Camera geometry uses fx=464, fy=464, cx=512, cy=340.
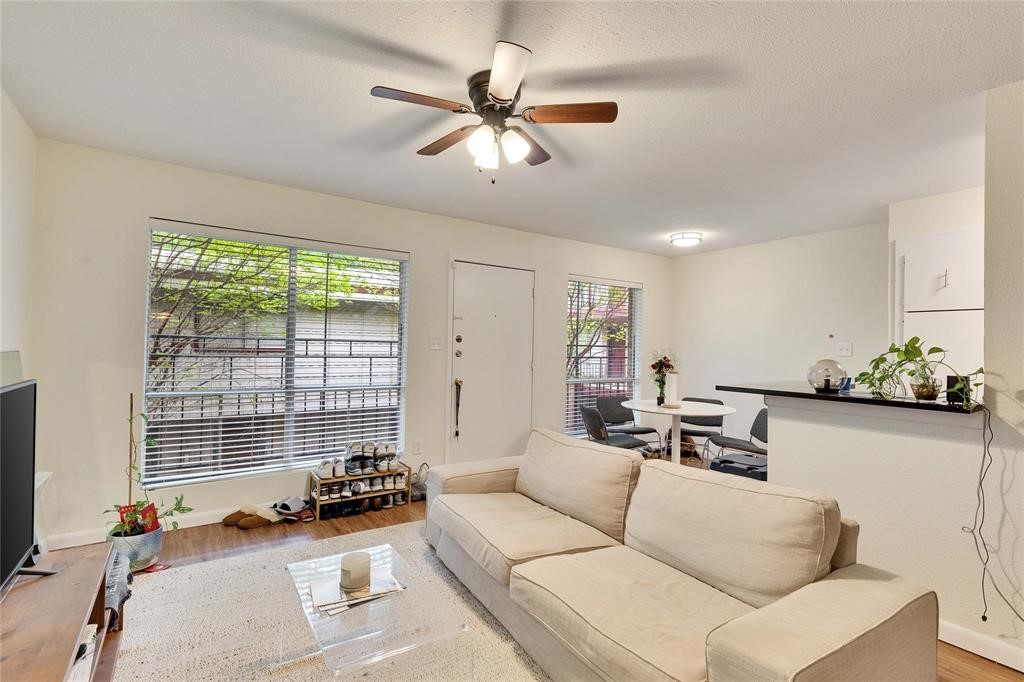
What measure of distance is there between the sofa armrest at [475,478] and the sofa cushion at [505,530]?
0.26ft

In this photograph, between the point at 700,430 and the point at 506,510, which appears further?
the point at 700,430

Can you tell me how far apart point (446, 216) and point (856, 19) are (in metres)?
3.25

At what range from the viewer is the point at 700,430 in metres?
5.01

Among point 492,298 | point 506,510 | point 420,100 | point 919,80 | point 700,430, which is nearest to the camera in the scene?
point 420,100

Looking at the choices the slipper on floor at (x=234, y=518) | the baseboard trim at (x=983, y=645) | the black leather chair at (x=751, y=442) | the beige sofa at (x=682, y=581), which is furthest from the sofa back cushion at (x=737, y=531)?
the slipper on floor at (x=234, y=518)

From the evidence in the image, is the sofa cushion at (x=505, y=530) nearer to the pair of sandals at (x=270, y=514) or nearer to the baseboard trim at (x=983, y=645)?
the pair of sandals at (x=270, y=514)

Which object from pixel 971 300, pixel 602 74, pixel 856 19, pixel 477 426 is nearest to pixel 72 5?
pixel 602 74

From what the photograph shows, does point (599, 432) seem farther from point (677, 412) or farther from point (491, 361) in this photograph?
point (491, 361)

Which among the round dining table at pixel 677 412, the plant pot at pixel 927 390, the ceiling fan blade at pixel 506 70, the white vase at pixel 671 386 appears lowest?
the round dining table at pixel 677 412

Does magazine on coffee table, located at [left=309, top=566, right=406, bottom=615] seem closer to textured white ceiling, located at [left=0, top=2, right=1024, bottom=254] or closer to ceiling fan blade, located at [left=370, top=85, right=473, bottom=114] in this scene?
ceiling fan blade, located at [left=370, top=85, right=473, bottom=114]

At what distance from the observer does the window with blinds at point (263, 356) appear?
10.5 ft

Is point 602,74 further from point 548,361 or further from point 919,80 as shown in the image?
point 548,361

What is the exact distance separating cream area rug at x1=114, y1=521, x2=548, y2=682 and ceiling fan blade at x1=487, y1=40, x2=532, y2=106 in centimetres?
200

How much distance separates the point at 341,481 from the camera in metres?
3.53
